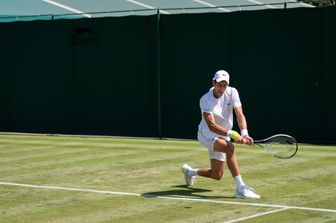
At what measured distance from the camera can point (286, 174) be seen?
12539 millimetres

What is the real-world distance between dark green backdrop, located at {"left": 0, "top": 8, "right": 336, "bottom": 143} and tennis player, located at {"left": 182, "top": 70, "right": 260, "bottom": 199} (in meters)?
7.64

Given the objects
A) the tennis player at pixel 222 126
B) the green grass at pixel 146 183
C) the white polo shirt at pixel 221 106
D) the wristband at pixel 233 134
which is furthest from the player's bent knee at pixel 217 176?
the wristband at pixel 233 134

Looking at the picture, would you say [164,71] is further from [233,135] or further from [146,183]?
[233,135]

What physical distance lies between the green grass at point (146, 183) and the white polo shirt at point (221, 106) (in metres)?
0.96

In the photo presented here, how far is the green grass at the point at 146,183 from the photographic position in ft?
30.8

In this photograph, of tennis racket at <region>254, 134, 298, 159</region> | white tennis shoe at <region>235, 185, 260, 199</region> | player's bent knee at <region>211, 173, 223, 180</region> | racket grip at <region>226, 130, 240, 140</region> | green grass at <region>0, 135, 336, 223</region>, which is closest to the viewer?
green grass at <region>0, 135, 336, 223</region>

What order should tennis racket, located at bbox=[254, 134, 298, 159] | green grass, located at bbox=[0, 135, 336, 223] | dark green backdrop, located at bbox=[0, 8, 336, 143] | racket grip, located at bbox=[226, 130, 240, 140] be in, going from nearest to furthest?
green grass, located at bbox=[0, 135, 336, 223]
racket grip, located at bbox=[226, 130, 240, 140]
tennis racket, located at bbox=[254, 134, 298, 159]
dark green backdrop, located at bbox=[0, 8, 336, 143]

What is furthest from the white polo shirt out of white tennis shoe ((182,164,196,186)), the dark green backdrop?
the dark green backdrop

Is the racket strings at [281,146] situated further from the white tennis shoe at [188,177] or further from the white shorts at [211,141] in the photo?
the white tennis shoe at [188,177]

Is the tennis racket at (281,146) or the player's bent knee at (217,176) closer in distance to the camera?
the tennis racket at (281,146)

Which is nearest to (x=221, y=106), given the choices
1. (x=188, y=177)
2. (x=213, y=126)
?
(x=213, y=126)

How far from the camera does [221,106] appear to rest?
10.6 metres

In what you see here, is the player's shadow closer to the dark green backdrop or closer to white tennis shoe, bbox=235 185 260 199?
white tennis shoe, bbox=235 185 260 199

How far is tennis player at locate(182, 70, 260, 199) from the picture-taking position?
33.7 feet
